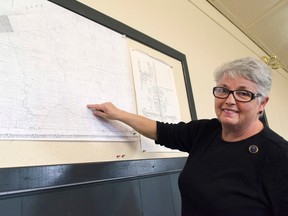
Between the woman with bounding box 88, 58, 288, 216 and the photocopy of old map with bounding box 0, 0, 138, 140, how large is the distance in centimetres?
8

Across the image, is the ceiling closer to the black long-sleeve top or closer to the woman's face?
the woman's face

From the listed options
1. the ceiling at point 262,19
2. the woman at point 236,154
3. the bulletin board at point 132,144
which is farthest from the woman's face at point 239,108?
the ceiling at point 262,19

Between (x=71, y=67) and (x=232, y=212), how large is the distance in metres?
0.70

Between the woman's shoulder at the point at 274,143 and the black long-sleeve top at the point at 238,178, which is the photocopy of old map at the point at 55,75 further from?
the woman's shoulder at the point at 274,143

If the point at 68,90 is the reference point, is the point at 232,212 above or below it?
below

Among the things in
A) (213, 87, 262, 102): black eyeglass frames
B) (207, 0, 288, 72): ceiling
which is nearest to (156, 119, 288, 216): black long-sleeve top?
(213, 87, 262, 102): black eyeglass frames

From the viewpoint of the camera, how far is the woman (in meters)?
0.70

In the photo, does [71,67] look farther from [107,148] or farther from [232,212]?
[232,212]

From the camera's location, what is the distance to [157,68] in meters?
1.29

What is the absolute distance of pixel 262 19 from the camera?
267 centimetres

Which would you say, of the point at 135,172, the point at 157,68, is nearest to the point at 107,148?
the point at 135,172

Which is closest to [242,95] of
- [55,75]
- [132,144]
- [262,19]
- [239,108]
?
[239,108]

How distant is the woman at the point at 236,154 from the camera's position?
70 centimetres

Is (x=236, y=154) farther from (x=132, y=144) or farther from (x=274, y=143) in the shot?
(x=132, y=144)
